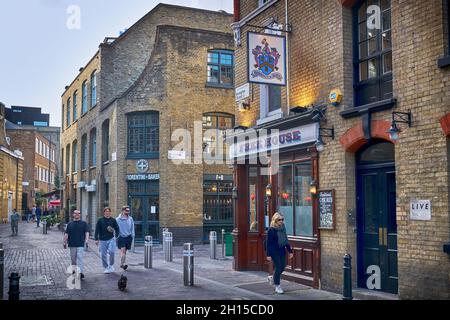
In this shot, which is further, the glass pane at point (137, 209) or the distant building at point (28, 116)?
the distant building at point (28, 116)

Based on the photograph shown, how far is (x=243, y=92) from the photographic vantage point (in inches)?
620

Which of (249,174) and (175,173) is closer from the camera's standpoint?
(249,174)

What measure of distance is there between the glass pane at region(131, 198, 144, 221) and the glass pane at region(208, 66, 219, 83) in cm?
695

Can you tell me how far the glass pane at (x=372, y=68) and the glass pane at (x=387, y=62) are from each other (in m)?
0.28

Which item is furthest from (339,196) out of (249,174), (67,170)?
(67,170)

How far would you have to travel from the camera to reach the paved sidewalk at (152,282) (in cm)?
1102

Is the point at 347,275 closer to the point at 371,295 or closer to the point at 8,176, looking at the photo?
the point at 371,295

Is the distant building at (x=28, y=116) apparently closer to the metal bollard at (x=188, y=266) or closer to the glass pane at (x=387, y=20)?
the metal bollard at (x=188, y=266)

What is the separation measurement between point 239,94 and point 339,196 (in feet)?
19.0

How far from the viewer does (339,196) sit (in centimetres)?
1130

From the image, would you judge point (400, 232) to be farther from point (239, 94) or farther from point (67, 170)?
point (67, 170)

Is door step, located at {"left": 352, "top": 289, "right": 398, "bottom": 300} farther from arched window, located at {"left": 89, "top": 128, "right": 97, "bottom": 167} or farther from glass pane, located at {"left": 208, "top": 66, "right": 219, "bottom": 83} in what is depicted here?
arched window, located at {"left": 89, "top": 128, "right": 97, "bottom": 167}

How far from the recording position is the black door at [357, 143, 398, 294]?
34.0ft

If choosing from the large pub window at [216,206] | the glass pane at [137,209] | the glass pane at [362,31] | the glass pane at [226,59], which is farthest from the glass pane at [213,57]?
the glass pane at [362,31]
